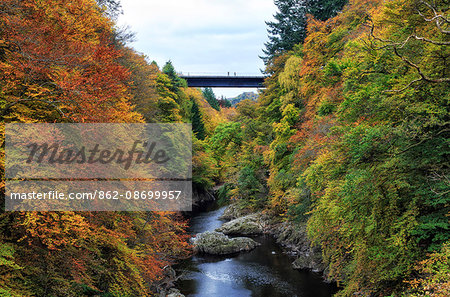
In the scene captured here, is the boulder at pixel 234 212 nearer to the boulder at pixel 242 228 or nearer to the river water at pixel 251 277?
the boulder at pixel 242 228

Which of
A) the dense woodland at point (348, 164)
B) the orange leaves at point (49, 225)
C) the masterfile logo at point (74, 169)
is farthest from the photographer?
the dense woodland at point (348, 164)

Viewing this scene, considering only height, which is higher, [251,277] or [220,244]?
[220,244]

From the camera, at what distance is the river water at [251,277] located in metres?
15.1

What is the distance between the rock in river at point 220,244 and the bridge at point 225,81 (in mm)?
28372

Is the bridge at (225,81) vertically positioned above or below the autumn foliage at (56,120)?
above

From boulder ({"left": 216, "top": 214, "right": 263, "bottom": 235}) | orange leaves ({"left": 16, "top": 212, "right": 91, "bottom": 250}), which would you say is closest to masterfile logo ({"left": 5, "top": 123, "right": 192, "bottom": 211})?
orange leaves ({"left": 16, "top": 212, "right": 91, "bottom": 250})

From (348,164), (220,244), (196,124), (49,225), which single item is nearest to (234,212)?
(220,244)

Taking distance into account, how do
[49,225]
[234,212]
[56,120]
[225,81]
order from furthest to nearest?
[225,81], [234,212], [56,120], [49,225]

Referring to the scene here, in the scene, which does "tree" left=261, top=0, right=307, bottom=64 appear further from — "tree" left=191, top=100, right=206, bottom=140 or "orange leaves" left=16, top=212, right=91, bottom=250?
"orange leaves" left=16, top=212, right=91, bottom=250

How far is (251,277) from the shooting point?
55.6 ft

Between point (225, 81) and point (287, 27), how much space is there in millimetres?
16520

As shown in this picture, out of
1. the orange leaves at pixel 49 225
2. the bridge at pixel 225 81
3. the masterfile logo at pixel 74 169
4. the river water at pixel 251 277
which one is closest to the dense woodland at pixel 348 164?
the orange leaves at pixel 49 225

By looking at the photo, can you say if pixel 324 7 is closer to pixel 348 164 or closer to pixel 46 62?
pixel 348 164

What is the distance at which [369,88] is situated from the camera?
10.0 m
